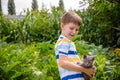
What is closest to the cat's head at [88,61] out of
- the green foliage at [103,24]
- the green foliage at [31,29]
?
the green foliage at [103,24]

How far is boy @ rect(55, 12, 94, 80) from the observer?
3869 mm

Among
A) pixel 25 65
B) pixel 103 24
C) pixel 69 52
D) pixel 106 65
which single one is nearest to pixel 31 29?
pixel 103 24

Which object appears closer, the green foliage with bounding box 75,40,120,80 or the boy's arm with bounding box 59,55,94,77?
the boy's arm with bounding box 59,55,94,77

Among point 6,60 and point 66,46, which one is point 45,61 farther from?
point 66,46

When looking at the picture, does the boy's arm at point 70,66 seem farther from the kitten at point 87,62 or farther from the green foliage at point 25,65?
the green foliage at point 25,65

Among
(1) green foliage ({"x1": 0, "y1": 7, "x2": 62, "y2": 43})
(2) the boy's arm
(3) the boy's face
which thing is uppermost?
(3) the boy's face

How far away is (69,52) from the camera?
13.0 ft

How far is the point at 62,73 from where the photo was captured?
3.97m

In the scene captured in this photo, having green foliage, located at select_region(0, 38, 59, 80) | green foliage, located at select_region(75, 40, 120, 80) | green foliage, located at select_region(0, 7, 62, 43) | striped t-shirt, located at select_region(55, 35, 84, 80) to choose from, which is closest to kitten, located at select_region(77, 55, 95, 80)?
striped t-shirt, located at select_region(55, 35, 84, 80)

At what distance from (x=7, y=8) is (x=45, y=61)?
5203 centimetres

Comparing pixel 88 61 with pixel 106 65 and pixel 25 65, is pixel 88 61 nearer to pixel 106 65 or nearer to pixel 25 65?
pixel 25 65

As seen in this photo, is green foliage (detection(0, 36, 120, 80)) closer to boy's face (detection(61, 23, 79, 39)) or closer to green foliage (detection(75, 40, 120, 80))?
green foliage (detection(75, 40, 120, 80))

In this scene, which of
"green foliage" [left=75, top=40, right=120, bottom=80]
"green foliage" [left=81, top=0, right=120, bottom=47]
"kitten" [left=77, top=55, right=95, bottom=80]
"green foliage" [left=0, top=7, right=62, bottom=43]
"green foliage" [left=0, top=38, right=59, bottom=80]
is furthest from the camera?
"green foliage" [left=0, top=7, right=62, bottom=43]

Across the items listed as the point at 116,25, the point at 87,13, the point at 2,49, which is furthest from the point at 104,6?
the point at 2,49
